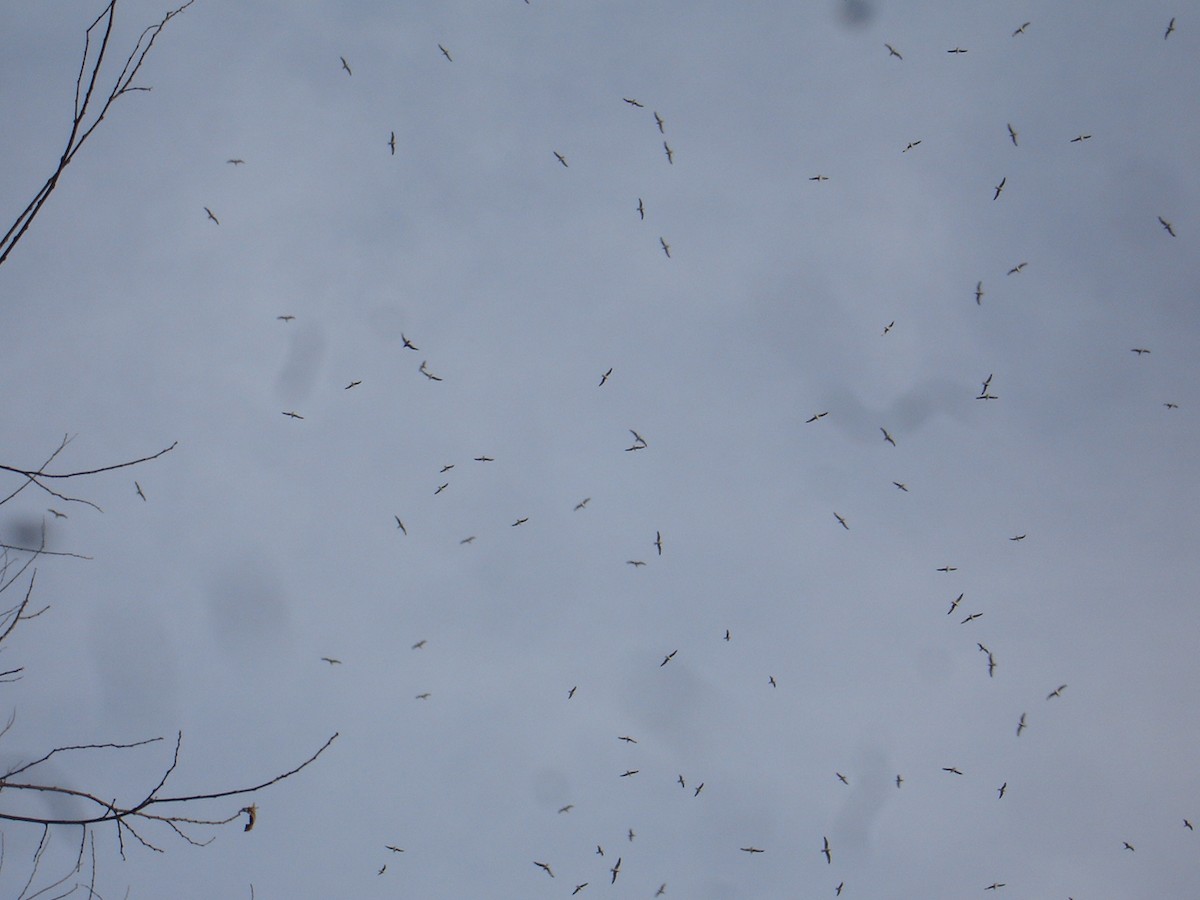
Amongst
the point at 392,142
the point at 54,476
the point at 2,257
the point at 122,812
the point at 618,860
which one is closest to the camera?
the point at 2,257

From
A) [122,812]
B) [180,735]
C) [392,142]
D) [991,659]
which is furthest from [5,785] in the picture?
[991,659]

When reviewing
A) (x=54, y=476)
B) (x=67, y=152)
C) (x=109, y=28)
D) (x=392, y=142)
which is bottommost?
(x=392, y=142)

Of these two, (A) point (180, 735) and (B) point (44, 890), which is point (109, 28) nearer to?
(A) point (180, 735)

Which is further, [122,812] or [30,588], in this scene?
[30,588]

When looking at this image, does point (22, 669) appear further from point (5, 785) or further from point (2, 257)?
point (2, 257)

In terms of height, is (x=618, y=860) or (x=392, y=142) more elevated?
(x=392, y=142)

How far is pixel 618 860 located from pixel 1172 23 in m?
21.6

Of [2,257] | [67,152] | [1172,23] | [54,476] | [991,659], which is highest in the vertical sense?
[67,152]

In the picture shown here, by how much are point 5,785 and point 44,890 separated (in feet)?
5.62

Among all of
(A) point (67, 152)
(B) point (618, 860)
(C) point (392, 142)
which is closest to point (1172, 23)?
(C) point (392, 142)

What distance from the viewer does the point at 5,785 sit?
13.4 ft

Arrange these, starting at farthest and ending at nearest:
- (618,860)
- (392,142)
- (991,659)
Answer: (991,659), (618,860), (392,142)

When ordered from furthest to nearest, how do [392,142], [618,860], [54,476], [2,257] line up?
[618,860] < [392,142] < [54,476] < [2,257]

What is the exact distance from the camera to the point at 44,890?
5266mm
